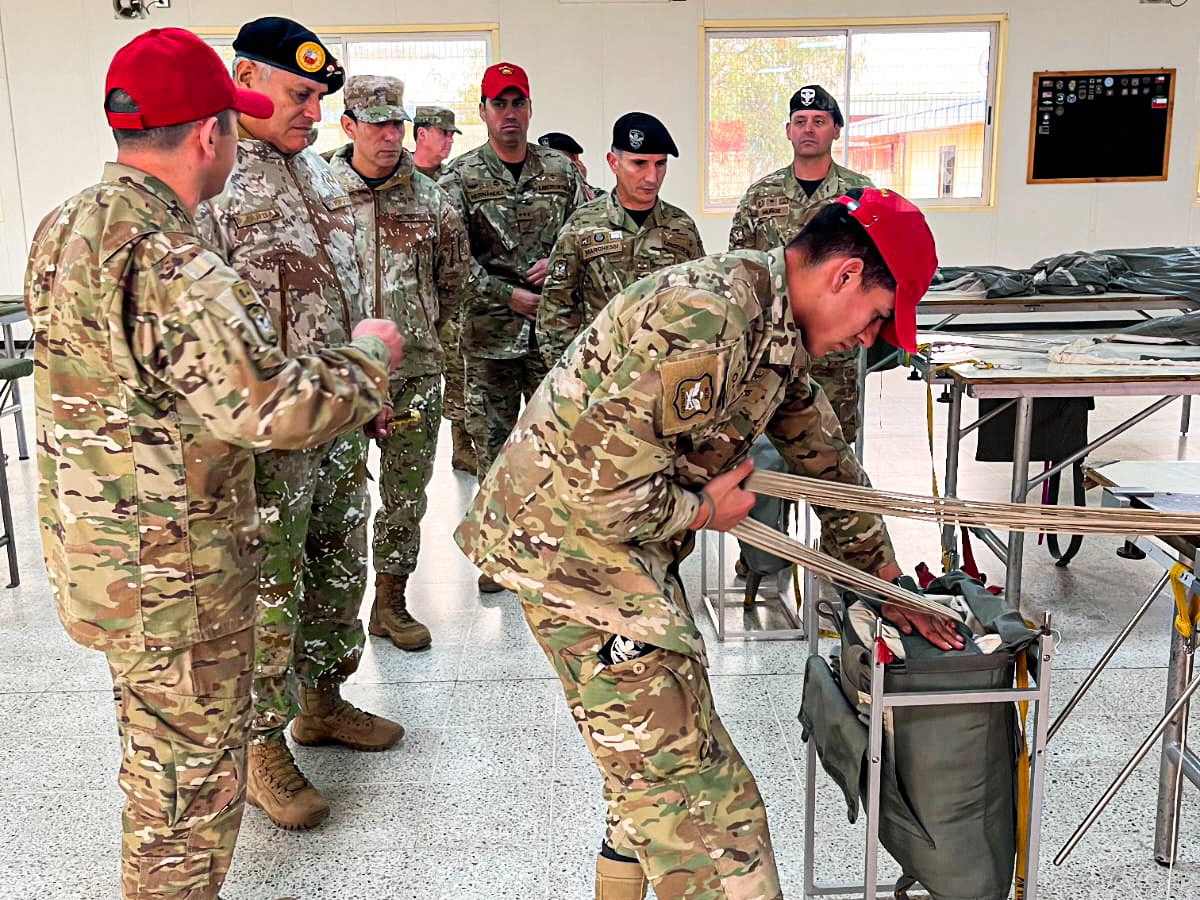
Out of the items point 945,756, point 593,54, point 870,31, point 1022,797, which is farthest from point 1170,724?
point 870,31

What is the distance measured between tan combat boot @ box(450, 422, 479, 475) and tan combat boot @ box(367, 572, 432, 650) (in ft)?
6.91

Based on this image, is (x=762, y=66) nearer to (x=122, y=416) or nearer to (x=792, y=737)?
(x=792, y=737)

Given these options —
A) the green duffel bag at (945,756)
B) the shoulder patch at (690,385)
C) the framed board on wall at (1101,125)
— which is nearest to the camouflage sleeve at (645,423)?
the shoulder patch at (690,385)

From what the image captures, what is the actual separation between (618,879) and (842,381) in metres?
2.72

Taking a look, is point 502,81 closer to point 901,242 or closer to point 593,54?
point 901,242

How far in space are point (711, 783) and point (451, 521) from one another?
3312mm

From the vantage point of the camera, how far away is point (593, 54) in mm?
9000

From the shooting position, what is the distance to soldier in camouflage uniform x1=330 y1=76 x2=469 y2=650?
3270mm

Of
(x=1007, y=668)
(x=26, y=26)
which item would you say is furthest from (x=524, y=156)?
(x=26, y=26)

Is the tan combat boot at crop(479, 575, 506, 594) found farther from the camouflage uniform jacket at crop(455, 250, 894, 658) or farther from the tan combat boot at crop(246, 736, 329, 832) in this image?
the camouflage uniform jacket at crop(455, 250, 894, 658)

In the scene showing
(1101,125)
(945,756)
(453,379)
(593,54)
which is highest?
(593,54)

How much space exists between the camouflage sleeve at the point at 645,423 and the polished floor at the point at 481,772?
3.48 ft

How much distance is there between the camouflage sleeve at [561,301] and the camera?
3777mm

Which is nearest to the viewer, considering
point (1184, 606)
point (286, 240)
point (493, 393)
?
point (1184, 606)
